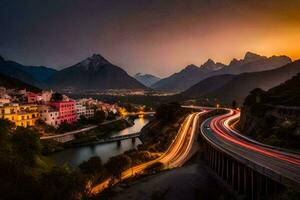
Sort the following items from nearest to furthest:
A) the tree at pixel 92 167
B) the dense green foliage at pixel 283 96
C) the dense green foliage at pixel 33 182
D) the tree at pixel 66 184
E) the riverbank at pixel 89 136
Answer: the dense green foliage at pixel 33 182, the tree at pixel 66 184, the tree at pixel 92 167, the dense green foliage at pixel 283 96, the riverbank at pixel 89 136

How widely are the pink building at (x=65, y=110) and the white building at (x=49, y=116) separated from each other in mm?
2682

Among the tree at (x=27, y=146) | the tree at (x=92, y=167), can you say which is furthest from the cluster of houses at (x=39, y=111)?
the tree at (x=92, y=167)

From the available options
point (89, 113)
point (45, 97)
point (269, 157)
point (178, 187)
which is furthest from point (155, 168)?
point (45, 97)

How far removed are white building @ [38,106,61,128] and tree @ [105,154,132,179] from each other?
193ft

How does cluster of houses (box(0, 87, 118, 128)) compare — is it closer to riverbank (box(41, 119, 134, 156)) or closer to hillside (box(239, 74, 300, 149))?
riverbank (box(41, 119, 134, 156))

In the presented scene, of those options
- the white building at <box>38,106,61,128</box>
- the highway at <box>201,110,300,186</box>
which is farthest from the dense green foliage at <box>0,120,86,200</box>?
the white building at <box>38,106,61,128</box>

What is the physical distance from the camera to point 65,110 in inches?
4405

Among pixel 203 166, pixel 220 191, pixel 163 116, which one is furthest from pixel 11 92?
pixel 220 191

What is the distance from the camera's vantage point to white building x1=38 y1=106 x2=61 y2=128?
101312 mm

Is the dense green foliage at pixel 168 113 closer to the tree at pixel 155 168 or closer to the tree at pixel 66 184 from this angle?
the tree at pixel 155 168

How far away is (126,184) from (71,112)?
3146 inches

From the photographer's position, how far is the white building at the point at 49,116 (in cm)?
10131

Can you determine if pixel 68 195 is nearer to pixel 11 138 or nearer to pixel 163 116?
pixel 11 138

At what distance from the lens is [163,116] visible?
10888cm
